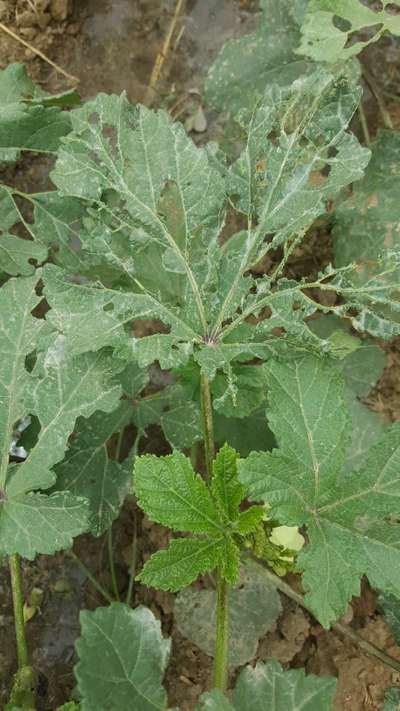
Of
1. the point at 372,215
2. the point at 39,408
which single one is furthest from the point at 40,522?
the point at 372,215

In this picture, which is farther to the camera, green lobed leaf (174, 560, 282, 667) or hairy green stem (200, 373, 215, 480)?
green lobed leaf (174, 560, 282, 667)

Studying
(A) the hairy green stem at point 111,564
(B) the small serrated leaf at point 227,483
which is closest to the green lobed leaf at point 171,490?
(B) the small serrated leaf at point 227,483

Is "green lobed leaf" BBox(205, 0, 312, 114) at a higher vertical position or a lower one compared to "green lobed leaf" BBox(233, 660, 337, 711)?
higher

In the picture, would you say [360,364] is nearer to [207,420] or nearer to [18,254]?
[207,420]

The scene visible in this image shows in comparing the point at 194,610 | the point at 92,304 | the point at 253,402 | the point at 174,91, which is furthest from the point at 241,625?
the point at 174,91

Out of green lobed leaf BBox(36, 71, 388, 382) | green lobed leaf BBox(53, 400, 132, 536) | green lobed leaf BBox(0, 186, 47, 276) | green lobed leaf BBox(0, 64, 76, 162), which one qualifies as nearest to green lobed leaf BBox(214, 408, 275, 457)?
green lobed leaf BBox(53, 400, 132, 536)

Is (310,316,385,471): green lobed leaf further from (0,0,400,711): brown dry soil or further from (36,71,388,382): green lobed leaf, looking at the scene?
(36,71,388,382): green lobed leaf
